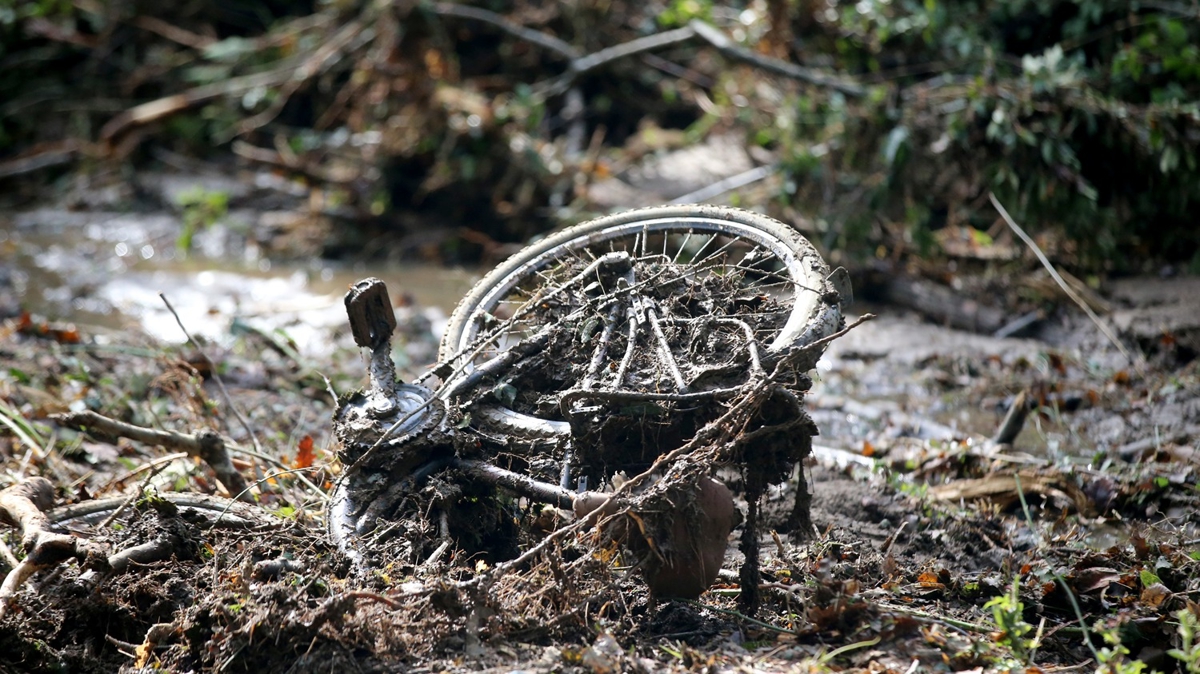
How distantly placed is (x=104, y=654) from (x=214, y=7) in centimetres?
989

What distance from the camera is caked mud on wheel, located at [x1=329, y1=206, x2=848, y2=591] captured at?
2846 millimetres

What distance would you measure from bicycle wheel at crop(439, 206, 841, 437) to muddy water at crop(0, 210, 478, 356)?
2946 mm

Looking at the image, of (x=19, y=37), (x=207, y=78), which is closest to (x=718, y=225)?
(x=207, y=78)

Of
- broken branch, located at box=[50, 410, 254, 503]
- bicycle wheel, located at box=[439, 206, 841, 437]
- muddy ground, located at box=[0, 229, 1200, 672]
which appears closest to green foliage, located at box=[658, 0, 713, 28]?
muddy ground, located at box=[0, 229, 1200, 672]

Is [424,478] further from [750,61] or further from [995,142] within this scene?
[750,61]

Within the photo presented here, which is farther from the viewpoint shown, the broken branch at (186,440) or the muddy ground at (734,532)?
the broken branch at (186,440)

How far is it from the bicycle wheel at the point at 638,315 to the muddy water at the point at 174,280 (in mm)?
2946

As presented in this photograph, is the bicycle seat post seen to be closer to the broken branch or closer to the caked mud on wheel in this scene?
the caked mud on wheel

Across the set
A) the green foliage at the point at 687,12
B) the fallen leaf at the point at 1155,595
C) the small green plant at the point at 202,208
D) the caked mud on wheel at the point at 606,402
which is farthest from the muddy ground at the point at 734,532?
the green foliage at the point at 687,12

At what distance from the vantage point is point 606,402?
2916 mm

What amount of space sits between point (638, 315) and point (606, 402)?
45cm

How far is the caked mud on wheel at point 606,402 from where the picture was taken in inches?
112

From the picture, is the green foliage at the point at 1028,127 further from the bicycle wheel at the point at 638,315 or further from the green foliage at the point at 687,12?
the bicycle wheel at the point at 638,315

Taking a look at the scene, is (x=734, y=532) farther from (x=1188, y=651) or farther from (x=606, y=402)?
(x=1188, y=651)
